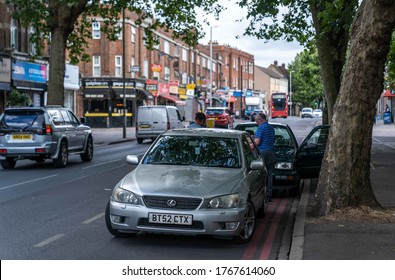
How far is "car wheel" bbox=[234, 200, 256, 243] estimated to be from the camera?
25.9ft

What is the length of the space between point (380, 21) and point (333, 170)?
90.2 inches

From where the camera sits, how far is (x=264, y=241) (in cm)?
834

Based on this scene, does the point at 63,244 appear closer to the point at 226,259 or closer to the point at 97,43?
the point at 226,259

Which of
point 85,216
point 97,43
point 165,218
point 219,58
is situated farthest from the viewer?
point 219,58

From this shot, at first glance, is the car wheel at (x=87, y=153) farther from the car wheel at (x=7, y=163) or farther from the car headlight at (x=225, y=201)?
the car headlight at (x=225, y=201)

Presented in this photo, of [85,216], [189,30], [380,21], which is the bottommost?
[85,216]

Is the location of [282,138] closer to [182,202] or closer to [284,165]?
[284,165]

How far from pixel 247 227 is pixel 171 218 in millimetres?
1136

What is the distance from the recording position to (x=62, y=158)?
1908 cm

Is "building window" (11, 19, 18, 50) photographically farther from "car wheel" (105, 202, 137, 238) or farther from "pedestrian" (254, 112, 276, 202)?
"car wheel" (105, 202, 137, 238)

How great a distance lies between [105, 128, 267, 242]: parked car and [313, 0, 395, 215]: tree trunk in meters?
1.36

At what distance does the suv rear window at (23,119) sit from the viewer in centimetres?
1845

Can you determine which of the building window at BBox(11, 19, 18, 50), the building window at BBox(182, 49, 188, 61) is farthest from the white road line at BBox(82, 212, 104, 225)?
the building window at BBox(182, 49, 188, 61)
